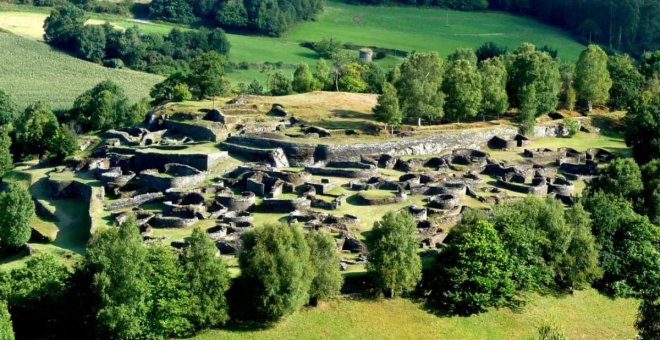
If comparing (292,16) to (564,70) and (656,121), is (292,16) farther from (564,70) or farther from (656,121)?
(656,121)

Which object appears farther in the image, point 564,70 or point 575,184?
point 564,70

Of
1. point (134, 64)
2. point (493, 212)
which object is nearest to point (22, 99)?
point (134, 64)

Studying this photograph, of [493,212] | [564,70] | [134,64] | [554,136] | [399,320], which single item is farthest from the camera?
[134,64]

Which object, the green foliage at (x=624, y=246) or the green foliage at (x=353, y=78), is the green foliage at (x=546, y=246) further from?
the green foliage at (x=353, y=78)

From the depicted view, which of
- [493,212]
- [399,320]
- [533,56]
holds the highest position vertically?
[533,56]

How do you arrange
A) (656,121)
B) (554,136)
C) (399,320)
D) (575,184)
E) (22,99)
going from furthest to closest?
1. (22,99)
2. (554,136)
3. (656,121)
4. (575,184)
5. (399,320)

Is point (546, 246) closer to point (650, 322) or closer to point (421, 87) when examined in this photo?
point (650, 322)

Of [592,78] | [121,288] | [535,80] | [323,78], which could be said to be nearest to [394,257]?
[121,288]
